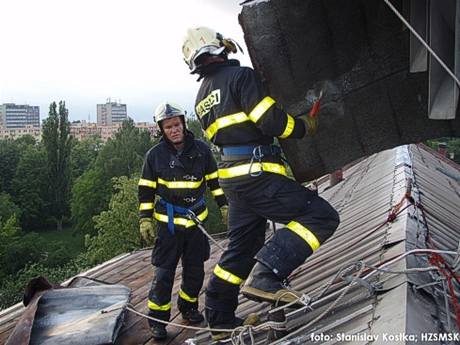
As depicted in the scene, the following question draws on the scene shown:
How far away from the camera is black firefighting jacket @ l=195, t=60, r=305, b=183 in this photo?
3.12m

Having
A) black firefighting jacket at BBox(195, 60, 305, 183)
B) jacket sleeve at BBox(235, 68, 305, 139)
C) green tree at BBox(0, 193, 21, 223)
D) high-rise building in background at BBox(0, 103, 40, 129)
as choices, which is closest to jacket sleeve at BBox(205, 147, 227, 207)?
black firefighting jacket at BBox(195, 60, 305, 183)

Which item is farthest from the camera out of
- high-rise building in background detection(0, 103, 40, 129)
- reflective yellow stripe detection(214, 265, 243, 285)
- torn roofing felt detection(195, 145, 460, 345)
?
high-rise building in background detection(0, 103, 40, 129)

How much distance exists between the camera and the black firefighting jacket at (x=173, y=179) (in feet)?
14.0

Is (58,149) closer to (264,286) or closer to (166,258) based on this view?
(166,258)

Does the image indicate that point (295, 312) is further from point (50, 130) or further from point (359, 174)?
point (50, 130)

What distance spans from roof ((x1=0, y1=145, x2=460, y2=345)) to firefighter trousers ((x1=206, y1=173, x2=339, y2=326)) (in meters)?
0.31

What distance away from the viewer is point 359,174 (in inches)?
362

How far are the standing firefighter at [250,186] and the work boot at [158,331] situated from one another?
811mm

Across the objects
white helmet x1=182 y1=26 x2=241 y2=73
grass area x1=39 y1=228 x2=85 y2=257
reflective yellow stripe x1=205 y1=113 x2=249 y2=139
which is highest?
white helmet x1=182 y1=26 x2=241 y2=73

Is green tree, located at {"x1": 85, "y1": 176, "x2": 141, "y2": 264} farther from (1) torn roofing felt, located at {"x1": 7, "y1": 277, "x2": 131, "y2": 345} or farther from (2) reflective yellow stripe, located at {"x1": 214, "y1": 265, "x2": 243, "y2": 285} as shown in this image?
(2) reflective yellow stripe, located at {"x1": 214, "y1": 265, "x2": 243, "y2": 285}

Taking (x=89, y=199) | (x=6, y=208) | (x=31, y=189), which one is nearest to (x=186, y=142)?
(x=89, y=199)

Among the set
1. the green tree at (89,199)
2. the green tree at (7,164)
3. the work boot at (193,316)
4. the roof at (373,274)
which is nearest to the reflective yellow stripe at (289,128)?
the roof at (373,274)

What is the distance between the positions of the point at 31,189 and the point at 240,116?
4945 cm

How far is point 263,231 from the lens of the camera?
141 inches
